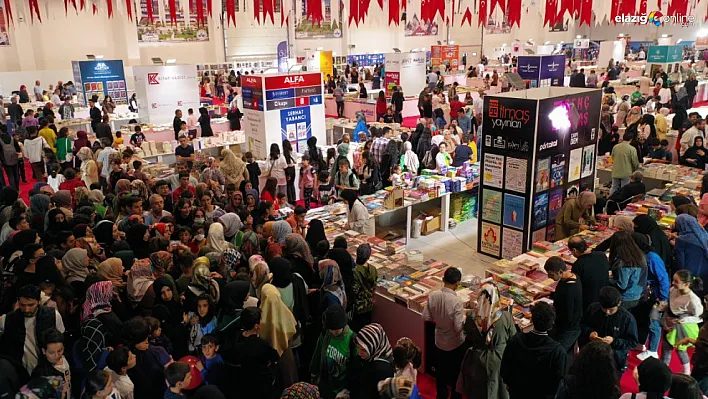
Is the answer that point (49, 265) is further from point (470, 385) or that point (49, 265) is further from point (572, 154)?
point (572, 154)

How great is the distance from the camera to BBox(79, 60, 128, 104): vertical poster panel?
18.1 m

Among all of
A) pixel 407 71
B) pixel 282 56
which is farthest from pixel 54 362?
pixel 407 71

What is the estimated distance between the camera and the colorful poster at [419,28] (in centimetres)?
3506

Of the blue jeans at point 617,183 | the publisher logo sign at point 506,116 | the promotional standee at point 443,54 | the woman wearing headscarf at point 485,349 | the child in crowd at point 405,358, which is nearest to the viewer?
the child in crowd at point 405,358

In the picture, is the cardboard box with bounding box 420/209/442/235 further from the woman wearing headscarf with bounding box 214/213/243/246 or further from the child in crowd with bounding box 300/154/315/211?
the woman wearing headscarf with bounding box 214/213/243/246

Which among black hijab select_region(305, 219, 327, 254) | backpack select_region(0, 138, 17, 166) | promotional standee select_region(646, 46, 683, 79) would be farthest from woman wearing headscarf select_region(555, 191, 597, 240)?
promotional standee select_region(646, 46, 683, 79)

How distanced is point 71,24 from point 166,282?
79.6 ft

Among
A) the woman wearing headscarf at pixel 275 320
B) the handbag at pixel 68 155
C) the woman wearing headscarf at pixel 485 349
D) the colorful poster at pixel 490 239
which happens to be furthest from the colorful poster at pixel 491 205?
the handbag at pixel 68 155

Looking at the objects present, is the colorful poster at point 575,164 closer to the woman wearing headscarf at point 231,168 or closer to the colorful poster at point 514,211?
the colorful poster at point 514,211

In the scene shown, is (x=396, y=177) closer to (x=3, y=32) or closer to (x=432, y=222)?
(x=432, y=222)

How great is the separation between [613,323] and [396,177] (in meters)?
4.96

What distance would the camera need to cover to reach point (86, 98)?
717 inches

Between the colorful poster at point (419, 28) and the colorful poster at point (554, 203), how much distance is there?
2878 cm

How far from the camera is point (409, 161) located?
31.7 feet
